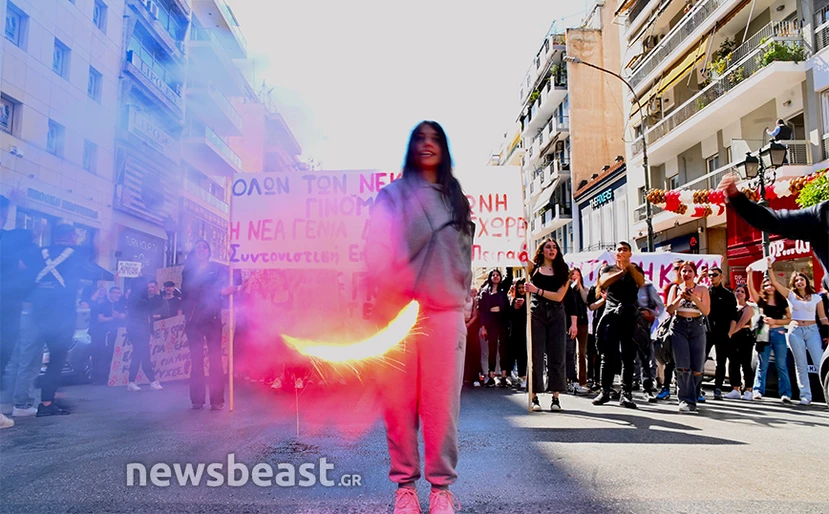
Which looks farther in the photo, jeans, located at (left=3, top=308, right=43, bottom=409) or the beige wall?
the beige wall

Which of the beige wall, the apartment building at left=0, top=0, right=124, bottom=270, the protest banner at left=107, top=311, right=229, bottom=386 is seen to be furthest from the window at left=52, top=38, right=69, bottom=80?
the beige wall

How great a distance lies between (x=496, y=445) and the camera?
466 cm

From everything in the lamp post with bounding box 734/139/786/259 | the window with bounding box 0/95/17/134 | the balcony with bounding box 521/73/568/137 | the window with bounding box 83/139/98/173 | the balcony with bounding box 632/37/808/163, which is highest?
the balcony with bounding box 521/73/568/137

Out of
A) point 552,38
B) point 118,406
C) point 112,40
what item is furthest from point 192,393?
point 552,38

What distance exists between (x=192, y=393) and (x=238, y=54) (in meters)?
3.76

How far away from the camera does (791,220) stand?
3244mm

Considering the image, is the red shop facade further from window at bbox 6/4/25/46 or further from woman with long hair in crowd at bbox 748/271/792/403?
window at bbox 6/4/25/46

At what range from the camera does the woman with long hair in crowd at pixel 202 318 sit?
6.73 m

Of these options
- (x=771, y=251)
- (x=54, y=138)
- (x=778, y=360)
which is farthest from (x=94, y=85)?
(x=771, y=251)

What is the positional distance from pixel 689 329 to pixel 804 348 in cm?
216

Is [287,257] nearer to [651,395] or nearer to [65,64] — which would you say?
[65,64]

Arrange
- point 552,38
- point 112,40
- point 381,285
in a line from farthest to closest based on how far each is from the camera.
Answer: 1. point 552,38
2. point 112,40
3. point 381,285

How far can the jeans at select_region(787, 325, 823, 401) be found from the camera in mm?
8156

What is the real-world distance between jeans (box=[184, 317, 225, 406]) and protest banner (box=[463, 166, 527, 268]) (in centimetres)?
301
